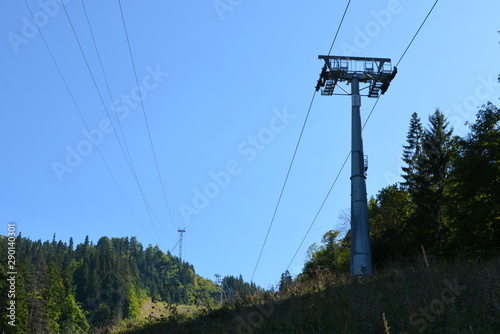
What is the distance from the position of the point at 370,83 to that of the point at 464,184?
395 inches

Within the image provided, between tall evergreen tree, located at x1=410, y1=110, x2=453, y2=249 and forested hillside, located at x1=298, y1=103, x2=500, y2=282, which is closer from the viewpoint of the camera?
forested hillside, located at x1=298, y1=103, x2=500, y2=282

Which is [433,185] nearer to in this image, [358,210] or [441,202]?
[441,202]

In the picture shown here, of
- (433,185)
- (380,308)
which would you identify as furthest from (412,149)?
(380,308)

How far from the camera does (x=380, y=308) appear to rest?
34.4 ft

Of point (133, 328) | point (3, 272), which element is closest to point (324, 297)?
point (133, 328)

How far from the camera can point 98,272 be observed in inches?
5615

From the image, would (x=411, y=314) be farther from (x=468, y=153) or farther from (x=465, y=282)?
(x=468, y=153)

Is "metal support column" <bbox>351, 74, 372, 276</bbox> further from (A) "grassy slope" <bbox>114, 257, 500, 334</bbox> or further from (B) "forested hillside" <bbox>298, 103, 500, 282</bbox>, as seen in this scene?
(A) "grassy slope" <bbox>114, 257, 500, 334</bbox>

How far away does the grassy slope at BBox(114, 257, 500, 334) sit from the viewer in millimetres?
9156

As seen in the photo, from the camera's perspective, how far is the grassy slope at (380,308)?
9156 millimetres

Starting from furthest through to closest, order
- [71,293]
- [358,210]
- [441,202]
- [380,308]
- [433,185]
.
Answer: [71,293], [433,185], [441,202], [358,210], [380,308]

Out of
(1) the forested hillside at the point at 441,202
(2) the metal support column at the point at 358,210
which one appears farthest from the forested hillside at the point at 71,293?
(1) the forested hillside at the point at 441,202

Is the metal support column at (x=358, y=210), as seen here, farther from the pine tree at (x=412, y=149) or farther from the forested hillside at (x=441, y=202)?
the pine tree at (x=412, y=149)

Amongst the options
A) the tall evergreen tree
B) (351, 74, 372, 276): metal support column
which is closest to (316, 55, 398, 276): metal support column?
(351, 74, 372, 276): metal support column
